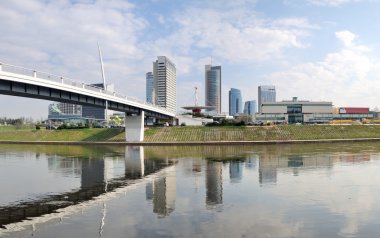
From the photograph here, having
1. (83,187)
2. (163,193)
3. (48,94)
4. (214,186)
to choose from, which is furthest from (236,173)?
(48,94)

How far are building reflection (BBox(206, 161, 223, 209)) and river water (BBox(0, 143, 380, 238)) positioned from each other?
0.08 m

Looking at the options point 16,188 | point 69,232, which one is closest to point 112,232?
point 69,232

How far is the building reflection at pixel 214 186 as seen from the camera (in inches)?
984

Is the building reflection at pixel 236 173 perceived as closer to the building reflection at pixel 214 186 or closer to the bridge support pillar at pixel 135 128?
the building reflection at pixel 214 186

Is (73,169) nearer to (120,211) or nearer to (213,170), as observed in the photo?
(213,170)

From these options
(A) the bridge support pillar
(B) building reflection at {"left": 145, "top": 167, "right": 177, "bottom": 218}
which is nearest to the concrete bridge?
(A) the bridge support pillar

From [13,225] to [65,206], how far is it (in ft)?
15.8

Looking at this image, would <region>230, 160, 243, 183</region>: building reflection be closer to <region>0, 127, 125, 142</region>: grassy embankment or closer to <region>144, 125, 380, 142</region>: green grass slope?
<region>144, 125, 380, 142</region>: green grass slope

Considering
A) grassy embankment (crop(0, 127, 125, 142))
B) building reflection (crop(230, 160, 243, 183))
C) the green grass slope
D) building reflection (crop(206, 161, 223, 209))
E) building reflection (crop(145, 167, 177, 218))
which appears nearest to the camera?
building reflection (crop(145, 167, 177, 218))

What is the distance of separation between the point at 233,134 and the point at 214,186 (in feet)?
248

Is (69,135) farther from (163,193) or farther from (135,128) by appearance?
(163,193)

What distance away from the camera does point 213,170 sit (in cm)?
4203

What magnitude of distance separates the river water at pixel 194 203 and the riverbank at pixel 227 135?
5851cm

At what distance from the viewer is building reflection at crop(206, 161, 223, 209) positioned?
82.0 feet
